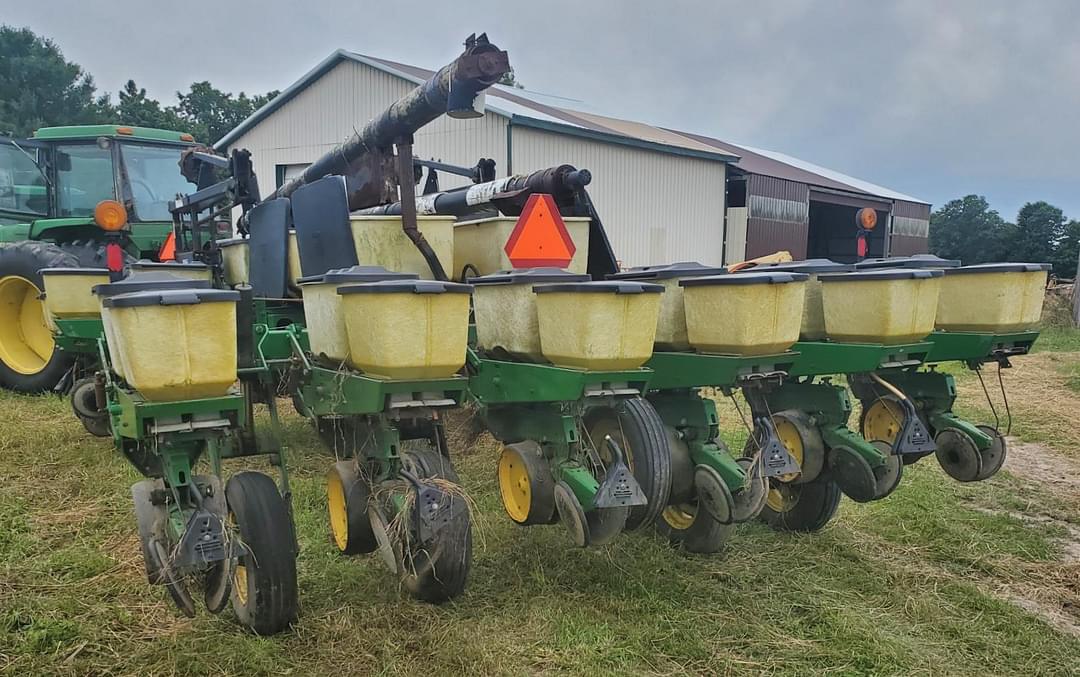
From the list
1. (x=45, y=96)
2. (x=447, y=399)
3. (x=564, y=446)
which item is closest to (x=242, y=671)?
(x=447, y=399)

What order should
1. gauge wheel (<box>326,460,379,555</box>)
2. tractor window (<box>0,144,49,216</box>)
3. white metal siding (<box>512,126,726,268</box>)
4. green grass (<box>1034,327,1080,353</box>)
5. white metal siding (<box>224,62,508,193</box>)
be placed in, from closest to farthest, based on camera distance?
1. gauge wheel (<box>326,460,379,555</box>)
2. tractor window (<box>0,144,49,216</box>)
3. green grass (<box>1034,327,1080,353</box>)
4. white metal siding (<box>224,62,508,193</box>)
5. white metal siding (<box>512,126,726,268</box>)

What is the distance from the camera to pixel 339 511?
3.55m

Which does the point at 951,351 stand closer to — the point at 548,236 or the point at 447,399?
the point at 548,236

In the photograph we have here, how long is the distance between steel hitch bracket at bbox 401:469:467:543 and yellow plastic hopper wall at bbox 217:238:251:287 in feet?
8.54

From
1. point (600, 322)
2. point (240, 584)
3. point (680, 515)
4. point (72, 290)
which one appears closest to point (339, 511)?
point (240, 584)

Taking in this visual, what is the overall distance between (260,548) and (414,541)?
56cm

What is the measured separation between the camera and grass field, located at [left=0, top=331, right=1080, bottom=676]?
313 cm

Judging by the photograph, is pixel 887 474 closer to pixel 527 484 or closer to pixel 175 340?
pixel 527 484

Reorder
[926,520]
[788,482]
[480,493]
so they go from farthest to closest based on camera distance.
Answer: [480,493], [926,520], [788,482]

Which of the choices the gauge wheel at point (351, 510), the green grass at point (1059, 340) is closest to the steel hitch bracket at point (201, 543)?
the gauge wheel at point (351, 510)

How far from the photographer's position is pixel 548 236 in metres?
4.47

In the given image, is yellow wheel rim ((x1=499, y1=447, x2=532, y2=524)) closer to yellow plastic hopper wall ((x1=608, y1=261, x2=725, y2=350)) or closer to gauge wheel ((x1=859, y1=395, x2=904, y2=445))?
yellow plastic hopper wall ((x1=608, y1=261, x2=725, y2=350))

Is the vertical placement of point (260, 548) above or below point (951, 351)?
below

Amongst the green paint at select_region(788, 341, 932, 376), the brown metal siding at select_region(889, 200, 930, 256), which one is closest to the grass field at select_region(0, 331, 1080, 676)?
the green paint at select_region(788, 341, 932, 376)
